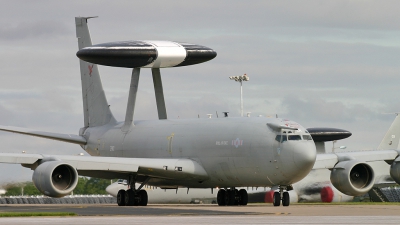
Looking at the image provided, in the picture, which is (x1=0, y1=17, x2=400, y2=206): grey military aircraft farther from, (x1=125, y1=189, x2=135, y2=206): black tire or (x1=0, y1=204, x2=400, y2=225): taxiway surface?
(x1=0, y1=204, x2=400, y2=225): taxiway surface

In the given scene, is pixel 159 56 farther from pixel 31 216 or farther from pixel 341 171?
pixel 31 216

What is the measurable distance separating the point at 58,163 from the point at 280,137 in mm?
10902

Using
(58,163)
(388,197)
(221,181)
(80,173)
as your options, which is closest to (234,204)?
(221,181)

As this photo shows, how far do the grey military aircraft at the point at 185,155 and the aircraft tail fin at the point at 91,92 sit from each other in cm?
118

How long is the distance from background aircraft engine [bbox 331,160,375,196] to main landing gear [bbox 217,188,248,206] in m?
5.33

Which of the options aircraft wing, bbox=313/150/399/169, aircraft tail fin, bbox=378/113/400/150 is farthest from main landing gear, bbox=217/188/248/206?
aircraft tail fin, bbox=378/113/400/150

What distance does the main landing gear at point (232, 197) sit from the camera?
4809 cm

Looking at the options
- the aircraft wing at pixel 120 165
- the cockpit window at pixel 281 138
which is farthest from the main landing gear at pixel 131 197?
the cockpit window at pixel 281 138

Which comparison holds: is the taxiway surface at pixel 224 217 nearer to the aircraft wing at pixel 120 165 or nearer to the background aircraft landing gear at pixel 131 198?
the aircraft wing at pixel 120 165

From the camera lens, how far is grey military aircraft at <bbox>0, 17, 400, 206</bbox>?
42.6 meters

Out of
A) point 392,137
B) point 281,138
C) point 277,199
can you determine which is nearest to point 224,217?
point 277,199

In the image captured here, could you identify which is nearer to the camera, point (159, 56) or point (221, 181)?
point (221, 181)

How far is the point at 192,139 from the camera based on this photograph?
48.3 meters

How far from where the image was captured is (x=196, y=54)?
182 feet
